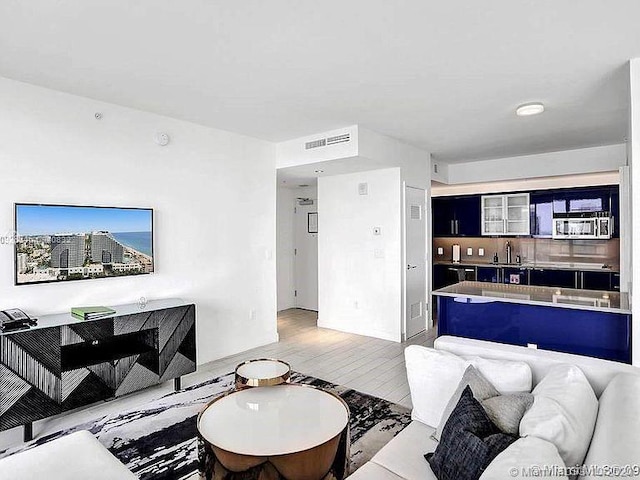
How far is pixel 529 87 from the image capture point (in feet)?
10.8

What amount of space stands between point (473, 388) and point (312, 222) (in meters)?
5.69

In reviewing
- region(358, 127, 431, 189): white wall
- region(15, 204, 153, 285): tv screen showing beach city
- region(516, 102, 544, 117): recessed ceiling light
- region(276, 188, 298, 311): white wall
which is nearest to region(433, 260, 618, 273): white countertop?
region(358, 127, 431, 189): white wall

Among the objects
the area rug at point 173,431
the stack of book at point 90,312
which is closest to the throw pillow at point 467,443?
the area rug at point 173,431

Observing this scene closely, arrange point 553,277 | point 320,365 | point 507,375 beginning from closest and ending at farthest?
point 507,375, point 320,365, point 553,277

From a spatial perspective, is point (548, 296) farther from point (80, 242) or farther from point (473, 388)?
point (80, 242)

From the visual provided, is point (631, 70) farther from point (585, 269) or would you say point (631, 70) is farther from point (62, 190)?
point (62, 190)

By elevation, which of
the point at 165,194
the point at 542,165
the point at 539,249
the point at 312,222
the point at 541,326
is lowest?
the point at 541,326

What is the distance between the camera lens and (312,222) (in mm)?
A: 7273

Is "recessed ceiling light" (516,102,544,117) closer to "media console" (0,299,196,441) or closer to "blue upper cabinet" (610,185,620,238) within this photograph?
"blue upper cabinet" (610,185,620,238)

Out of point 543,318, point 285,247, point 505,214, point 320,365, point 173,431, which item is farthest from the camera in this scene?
point 285,247

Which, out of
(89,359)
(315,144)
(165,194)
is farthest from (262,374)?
(315,144)

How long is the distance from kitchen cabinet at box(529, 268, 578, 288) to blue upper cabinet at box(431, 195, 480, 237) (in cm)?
115

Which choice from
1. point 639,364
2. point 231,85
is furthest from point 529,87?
point 231,85

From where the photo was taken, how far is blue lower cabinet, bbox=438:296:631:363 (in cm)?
322
